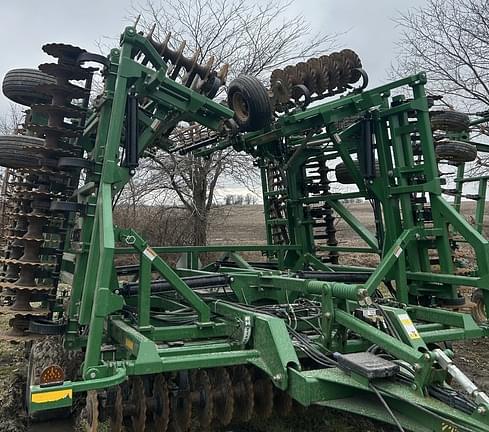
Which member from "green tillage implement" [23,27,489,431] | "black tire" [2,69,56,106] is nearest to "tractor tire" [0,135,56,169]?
"green tillage implement" [23,27,489,431]

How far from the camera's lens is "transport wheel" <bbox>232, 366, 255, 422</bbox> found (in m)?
3.57

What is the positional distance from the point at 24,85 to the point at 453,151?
16.2ft

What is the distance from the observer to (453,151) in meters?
6.31

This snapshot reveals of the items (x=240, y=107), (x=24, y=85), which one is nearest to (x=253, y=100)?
(x=240, y=107)

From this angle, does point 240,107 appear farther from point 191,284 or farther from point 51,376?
point 51,376

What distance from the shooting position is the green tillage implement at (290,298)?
2725 mm

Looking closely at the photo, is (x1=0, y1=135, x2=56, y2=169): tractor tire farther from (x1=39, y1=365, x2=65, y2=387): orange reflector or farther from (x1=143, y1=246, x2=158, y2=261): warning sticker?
(x1=39, y1=365, x2=65, y2=387): orange reflector

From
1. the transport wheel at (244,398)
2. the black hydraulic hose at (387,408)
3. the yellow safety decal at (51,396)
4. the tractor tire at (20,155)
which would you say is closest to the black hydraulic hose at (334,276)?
the transport wheel at (244,398)

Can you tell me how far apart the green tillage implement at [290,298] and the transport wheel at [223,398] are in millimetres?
100

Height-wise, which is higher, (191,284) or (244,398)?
(191,284)

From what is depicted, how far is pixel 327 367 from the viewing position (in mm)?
3141

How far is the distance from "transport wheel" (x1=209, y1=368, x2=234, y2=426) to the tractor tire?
86.6 inches

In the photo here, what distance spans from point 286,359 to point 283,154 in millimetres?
3940

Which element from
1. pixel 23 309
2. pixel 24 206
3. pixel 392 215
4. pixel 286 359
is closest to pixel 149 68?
pixel 24 206
